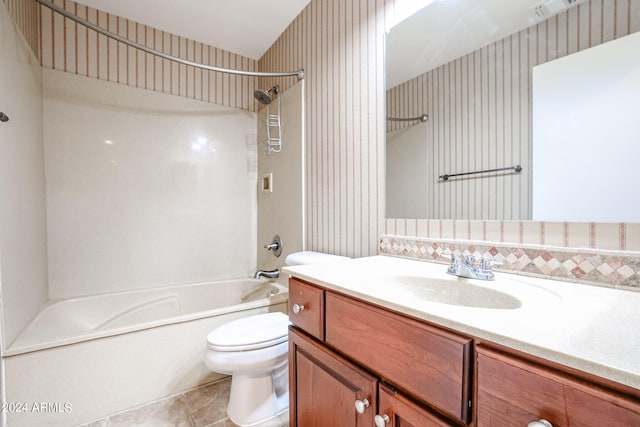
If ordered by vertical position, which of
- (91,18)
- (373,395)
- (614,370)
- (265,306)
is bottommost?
(265,306)

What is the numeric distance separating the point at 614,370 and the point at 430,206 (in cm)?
85

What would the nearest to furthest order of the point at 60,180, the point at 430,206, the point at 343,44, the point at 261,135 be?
the point at 430,206 → the point at 343,44 → the point at 60,180 → the point at 261,135

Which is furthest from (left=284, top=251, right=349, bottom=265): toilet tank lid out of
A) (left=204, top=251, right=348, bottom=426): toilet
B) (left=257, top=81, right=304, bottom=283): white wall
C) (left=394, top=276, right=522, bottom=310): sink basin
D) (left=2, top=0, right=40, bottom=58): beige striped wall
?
(left=2, top=0, right=40, bottom=58): beige striped wall

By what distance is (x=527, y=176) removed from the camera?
0.89m

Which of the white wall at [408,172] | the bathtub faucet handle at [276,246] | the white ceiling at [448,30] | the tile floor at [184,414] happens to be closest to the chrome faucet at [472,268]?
the white wall at [408,172]

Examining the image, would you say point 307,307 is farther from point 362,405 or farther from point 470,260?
point 470,260

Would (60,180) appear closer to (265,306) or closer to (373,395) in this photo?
(265,306)

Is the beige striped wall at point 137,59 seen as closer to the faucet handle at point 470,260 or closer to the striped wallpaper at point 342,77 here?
the striped wallpaper at point 342,77

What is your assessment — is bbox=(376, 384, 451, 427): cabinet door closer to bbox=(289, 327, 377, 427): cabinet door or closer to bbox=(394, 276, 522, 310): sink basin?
bbox=(289, 327, 377, 427): cabinet door

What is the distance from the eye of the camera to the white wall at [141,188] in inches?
72.5

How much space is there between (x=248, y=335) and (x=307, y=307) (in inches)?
22.1

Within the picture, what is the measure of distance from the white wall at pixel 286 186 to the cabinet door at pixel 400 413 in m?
1.33

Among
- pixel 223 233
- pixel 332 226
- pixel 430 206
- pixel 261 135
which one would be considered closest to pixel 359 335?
pixel 430 206

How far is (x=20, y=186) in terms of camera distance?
1.38 metres
